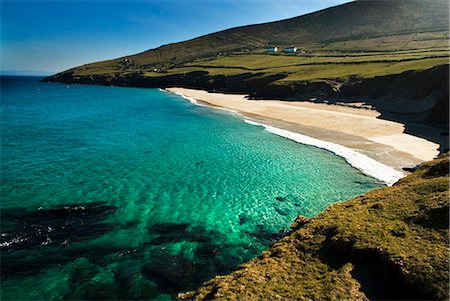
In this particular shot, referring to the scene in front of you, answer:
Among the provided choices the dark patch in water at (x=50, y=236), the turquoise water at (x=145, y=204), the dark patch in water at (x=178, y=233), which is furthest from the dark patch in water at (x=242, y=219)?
the dark patch in water at (x=50, y=236)

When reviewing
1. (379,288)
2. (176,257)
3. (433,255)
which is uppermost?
(433,255)

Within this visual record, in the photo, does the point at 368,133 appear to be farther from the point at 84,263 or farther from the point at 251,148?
the point at 84,263

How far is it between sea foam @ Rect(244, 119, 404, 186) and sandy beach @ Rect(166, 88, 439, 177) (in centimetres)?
140

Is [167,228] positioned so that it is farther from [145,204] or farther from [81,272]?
[81,272]

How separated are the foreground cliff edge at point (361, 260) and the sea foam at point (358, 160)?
66.8 feet

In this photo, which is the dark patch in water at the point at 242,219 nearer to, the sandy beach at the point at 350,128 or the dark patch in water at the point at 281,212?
the dark patch in water at the point at 281,212

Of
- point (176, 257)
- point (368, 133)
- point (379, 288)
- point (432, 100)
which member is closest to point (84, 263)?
point (176, 257)

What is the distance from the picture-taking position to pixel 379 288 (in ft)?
43.9

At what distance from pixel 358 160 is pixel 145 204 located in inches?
1237

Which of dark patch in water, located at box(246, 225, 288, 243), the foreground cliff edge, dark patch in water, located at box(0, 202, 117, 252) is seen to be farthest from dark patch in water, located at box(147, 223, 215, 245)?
the foreground cliff edge

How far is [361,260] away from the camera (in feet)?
49.1

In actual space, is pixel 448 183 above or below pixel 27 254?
above

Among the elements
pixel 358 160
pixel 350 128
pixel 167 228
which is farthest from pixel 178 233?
pixel 350 128

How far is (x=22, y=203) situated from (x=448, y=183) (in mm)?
36560
